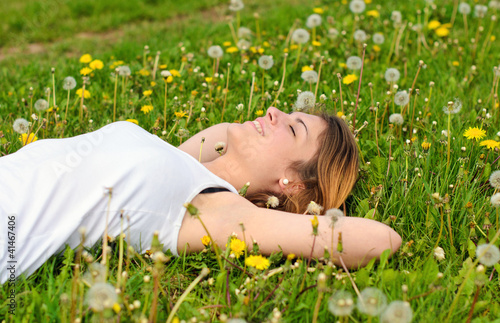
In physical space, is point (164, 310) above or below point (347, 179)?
below

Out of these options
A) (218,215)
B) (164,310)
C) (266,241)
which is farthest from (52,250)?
(266,241)

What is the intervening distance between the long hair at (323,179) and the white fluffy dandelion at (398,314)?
1.02 meters

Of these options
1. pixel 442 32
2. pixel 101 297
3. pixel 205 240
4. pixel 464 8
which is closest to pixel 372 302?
pixel 101 297

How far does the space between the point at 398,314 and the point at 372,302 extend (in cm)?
8

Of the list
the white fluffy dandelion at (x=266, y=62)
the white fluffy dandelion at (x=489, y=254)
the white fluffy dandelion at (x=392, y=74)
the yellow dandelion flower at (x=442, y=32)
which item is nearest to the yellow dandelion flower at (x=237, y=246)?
the white fluffy dandelion at (x=489, y=254)

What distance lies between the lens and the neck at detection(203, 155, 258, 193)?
246 centimetres

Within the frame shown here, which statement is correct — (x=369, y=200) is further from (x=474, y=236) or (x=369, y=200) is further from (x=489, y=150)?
(x=489, y=150)

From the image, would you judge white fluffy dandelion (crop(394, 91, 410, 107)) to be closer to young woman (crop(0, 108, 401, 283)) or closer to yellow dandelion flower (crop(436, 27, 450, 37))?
young woman (crop(0, 108, 401, 283))

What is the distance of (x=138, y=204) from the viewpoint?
2.08 meters

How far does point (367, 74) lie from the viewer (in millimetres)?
3975

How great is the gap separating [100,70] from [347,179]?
2.32 meters

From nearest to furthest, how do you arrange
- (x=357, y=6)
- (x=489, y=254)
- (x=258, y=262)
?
1. (x=489, y=254)
2. (x=258, y=262)
3. (x=357, y=6)

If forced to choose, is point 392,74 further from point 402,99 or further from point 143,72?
point 143,72

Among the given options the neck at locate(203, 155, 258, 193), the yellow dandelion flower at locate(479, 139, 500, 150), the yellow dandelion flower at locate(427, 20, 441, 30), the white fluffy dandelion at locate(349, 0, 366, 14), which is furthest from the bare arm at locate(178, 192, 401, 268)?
the yellow dandelion flower at locate(427, 20, 441, 30)
